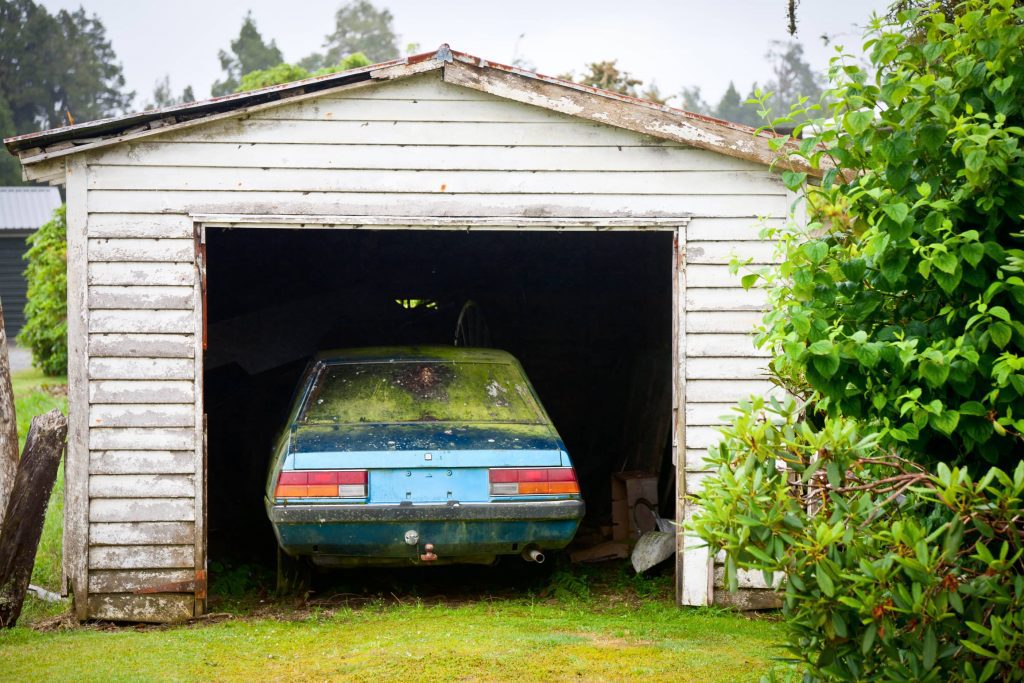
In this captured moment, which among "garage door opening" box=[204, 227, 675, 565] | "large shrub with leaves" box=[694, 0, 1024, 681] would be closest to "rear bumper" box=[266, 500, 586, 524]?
"large shrub with leaves" box=[694, 0, 1024, 681]

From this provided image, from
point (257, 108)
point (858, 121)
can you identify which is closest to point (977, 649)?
point (858, 121)

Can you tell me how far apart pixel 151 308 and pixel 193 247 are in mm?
489

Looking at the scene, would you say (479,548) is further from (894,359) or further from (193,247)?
(894,359)

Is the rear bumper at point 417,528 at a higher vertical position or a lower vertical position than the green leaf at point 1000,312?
lower

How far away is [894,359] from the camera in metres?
3.75

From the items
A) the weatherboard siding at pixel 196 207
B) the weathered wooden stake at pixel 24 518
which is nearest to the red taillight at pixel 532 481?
the weatherboard siding at pixel 196 207

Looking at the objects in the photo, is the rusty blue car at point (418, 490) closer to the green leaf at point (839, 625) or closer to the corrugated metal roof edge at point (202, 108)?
the corrugated metal roof edge at point (202, 108)

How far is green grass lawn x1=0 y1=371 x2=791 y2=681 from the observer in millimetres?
5762

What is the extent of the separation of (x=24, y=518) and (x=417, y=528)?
247 cm

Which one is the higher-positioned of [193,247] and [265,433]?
[193,247]

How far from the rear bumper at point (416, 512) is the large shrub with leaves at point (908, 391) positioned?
3011 millimetres

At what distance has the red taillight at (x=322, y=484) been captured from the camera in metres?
6.87

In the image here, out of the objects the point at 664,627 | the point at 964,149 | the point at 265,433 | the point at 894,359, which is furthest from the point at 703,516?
the point at 265,433

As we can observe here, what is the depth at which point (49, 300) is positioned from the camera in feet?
61.6
